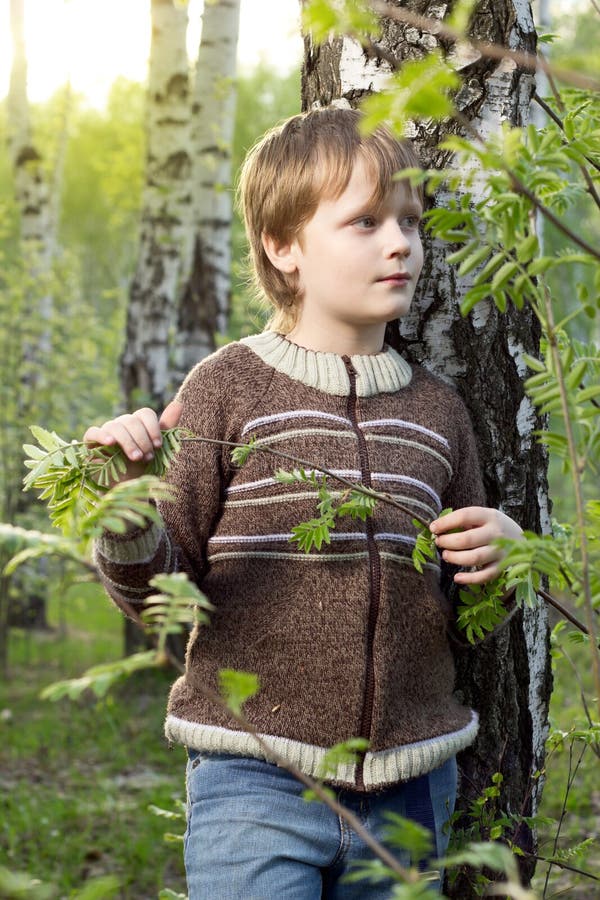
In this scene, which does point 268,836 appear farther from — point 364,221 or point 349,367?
point 364,221

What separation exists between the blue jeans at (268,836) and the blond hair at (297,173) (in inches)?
35.2

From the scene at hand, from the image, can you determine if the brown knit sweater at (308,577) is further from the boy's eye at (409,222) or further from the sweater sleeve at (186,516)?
the boy's eye at (409,222)

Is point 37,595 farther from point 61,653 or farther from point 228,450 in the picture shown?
point 228,450

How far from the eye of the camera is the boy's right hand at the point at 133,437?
5.14 feet

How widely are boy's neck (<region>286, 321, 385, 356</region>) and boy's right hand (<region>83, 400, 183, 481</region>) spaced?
51cm

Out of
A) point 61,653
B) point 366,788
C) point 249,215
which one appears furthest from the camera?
point 61,653

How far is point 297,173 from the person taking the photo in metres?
1.97

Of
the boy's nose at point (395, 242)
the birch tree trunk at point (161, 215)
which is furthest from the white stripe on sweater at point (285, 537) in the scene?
the birch tree trunk at point (161, 215)

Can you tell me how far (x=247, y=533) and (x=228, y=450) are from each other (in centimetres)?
16

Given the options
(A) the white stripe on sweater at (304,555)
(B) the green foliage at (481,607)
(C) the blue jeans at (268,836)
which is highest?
(A) the white stripe on sweater at (304,555)

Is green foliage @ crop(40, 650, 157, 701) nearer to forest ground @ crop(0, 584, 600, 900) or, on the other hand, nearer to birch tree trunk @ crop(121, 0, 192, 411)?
forest ground @ crop(0, 584, 600, 900)

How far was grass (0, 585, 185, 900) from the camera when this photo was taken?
389 centimetres

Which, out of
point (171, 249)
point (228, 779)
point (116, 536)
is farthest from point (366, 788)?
point (171, 249)

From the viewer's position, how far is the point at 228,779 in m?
1.81
